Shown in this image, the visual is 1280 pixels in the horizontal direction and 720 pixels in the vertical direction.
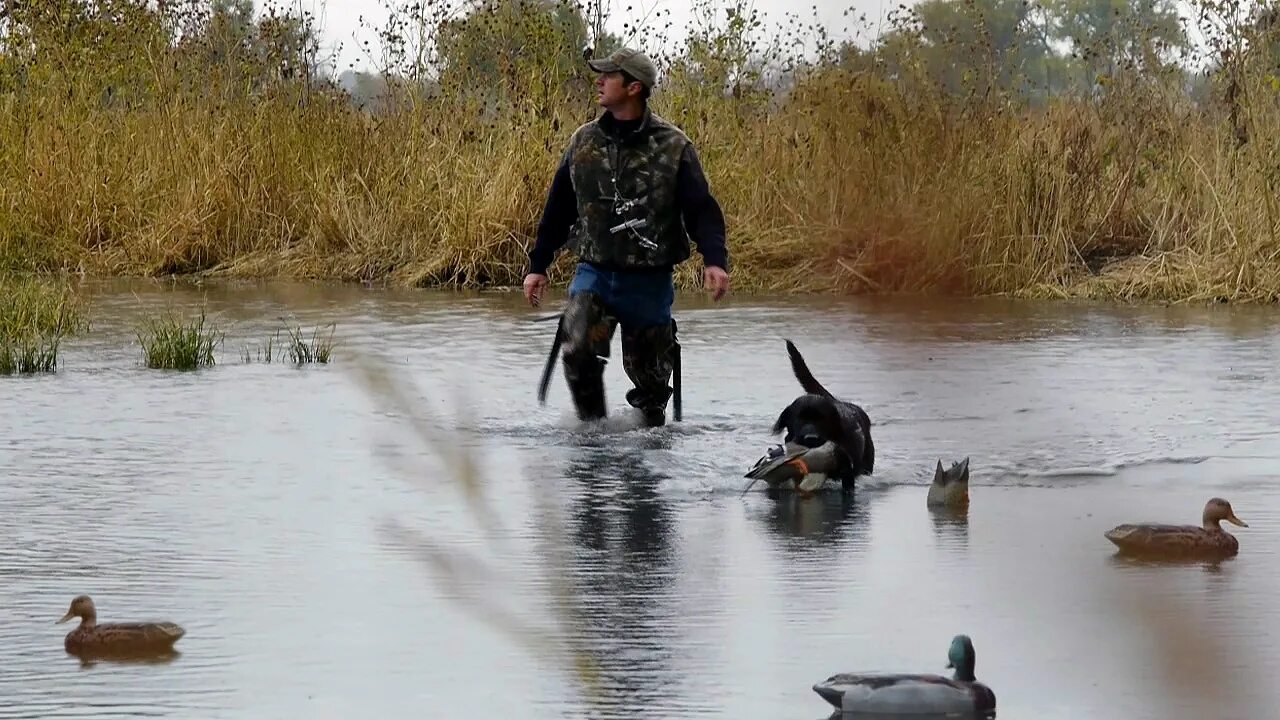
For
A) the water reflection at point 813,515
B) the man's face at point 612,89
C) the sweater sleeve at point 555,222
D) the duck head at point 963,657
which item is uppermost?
the man's face at point 612,89

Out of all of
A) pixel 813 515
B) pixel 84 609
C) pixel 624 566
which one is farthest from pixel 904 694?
pixel 813 515

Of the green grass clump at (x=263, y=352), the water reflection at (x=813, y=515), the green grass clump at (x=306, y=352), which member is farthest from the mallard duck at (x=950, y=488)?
the green grass clump at (x=263, y=352)

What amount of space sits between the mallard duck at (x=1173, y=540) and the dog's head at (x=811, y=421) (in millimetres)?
1393

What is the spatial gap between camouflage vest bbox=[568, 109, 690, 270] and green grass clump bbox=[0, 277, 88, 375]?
12.5ft

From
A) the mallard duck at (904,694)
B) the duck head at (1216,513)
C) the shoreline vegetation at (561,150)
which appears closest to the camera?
the mallard duck at (904,694)

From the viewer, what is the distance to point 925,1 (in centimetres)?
307

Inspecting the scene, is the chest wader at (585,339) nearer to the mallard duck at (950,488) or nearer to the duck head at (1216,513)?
the mallard duck at (950,488)

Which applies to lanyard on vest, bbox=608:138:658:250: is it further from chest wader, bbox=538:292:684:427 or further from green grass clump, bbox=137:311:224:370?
green grass clump, bbox=137:311:224:370

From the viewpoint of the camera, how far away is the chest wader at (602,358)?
9.30m

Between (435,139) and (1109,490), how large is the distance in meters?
11.9

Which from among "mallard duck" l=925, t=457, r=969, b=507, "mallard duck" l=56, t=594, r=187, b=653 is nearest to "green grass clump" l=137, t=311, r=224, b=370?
"mallard duck" l=925, t=457, r=969, b=507

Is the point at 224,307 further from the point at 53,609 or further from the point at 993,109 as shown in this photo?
the point at 53,609

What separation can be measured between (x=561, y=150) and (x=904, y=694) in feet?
47.2

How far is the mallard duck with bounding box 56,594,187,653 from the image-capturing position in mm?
5055
